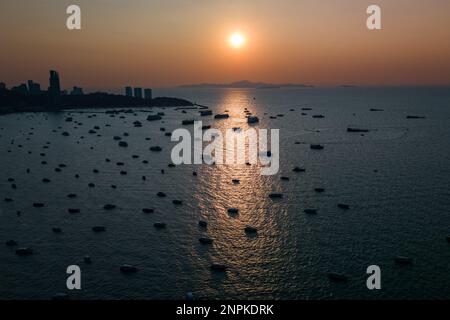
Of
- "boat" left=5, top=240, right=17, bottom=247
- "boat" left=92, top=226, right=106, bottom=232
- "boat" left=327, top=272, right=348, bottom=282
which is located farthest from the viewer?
"boat" left=92, top=226, right=106, bottom=232

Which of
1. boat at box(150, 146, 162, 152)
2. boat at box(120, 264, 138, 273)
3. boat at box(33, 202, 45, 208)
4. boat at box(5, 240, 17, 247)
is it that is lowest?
boat at box(120, 264, 138, 273)

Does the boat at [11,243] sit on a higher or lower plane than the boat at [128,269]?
higher

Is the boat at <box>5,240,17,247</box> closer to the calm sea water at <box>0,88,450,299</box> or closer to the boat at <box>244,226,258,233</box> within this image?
the calm sea water at <box>0,88,450,299</box>

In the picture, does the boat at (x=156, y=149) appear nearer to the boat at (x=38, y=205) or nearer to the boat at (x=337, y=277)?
the boat at (x=38, y=205)

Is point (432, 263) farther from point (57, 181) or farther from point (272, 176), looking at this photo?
point (57, 181)

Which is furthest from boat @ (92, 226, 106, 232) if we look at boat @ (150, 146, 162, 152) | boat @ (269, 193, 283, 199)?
boat @ (150, 146, 162, 152)

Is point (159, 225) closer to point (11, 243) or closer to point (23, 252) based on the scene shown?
point (23, 252)

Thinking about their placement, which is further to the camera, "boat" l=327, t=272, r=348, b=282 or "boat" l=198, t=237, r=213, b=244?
"boat" l=198, t=237, r=213, b=244

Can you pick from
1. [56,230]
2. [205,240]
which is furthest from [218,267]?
[56,230]

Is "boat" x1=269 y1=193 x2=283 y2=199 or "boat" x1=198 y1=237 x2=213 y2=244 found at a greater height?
"boat" x1=269 y1=193 x2=283 y2=199

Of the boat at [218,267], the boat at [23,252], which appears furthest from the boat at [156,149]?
the boat at [218,267]

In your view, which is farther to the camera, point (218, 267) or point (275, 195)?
point (275, 195)

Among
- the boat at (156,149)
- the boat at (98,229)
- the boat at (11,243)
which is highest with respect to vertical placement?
the boat at (156,149)
